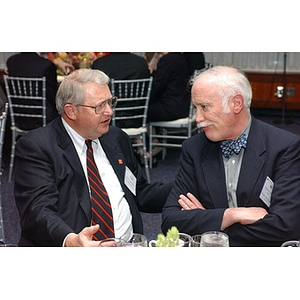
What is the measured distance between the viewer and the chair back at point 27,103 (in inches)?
218

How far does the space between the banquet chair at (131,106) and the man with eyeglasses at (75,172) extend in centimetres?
255

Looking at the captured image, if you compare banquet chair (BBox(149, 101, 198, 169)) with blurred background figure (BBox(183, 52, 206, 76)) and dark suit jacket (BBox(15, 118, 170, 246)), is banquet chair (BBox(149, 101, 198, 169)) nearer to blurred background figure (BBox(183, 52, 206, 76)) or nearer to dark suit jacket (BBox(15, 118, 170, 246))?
blurred background figure (BBox(183, 52, 206, 76))

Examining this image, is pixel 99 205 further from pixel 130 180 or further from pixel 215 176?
pixel 215 176

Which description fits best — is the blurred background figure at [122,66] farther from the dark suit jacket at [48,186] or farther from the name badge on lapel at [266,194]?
the name badge on lapel at [266,194]

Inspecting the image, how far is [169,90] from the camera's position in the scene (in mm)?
6082

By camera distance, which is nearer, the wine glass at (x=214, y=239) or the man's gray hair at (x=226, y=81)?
the wine glass at (x=214, y=239)

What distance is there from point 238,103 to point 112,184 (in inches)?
28.9

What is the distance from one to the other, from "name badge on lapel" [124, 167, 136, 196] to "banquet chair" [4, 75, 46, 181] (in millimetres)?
2908

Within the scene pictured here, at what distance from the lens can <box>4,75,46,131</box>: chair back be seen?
5.54m

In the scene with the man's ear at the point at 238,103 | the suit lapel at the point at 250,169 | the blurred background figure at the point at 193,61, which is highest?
the man's ear at the point at 238,103

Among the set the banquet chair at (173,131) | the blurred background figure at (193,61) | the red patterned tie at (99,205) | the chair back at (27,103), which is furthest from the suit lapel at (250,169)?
the blurred background figure at (193,61)

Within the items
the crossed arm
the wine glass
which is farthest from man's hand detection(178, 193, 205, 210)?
the wine glass

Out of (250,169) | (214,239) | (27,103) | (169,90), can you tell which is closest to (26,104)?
(27,103)
